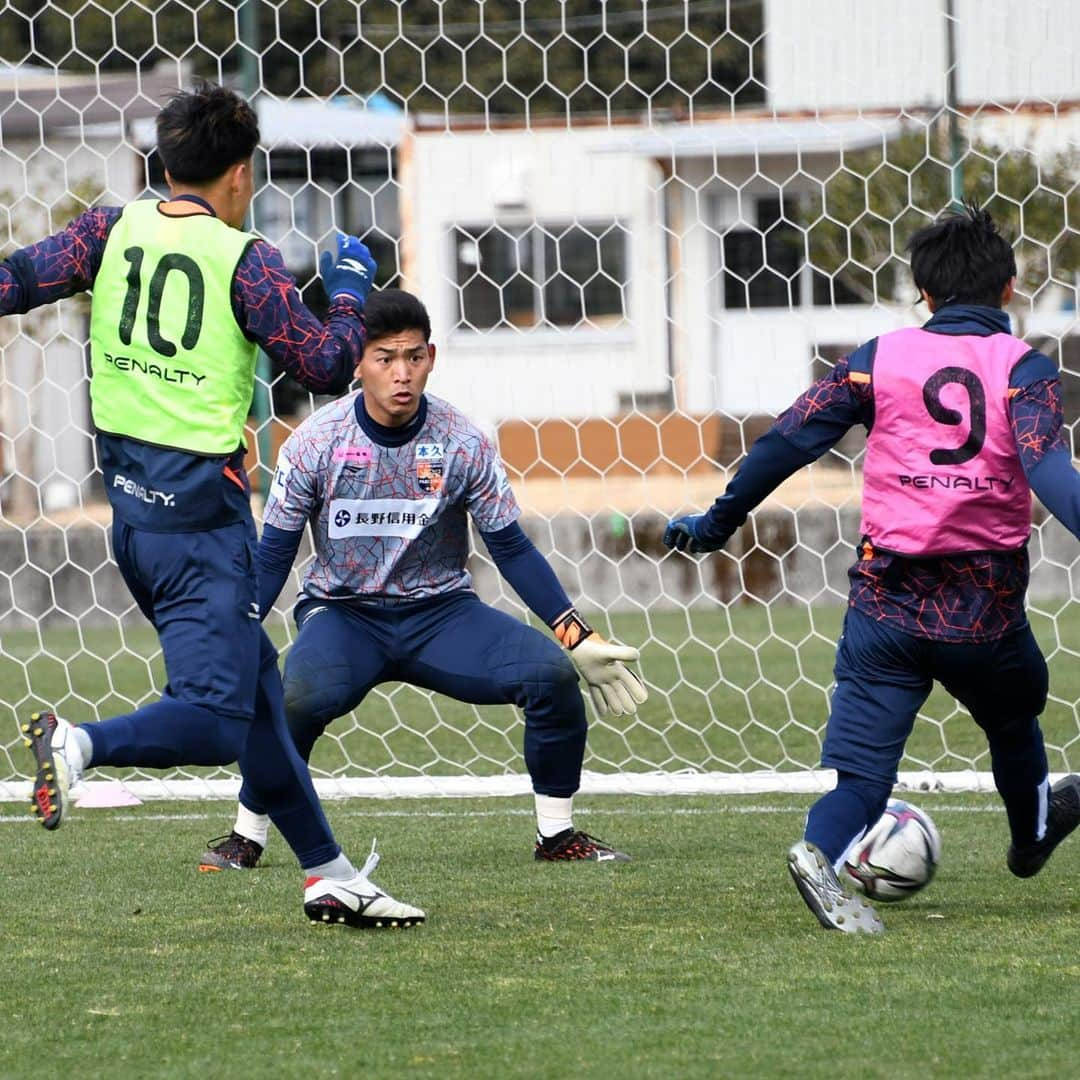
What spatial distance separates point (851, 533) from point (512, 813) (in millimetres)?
6388

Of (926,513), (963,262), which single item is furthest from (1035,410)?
(963,262)

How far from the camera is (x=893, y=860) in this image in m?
4.54

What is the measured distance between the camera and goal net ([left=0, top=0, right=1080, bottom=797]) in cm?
822

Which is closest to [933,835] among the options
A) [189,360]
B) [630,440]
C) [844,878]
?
[844,878]

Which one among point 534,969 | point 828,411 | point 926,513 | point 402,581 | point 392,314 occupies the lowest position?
point 534,969

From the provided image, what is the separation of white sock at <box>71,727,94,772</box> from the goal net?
3157mm

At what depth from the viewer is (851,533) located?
12555mm

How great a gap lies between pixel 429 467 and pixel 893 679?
1.58 metres

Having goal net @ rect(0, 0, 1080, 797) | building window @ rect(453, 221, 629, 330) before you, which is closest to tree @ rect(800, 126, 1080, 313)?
goal net @ rect(0, 0, 1080, 797)

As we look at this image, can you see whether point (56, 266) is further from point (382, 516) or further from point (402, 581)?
point (402, 581)

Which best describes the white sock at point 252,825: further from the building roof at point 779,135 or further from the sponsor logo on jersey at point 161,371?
the building roof at point 779,135

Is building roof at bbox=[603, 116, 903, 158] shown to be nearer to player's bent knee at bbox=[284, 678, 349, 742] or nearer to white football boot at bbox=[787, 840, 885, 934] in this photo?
player's bent knee at bbox=[284, 678, 349, 742]

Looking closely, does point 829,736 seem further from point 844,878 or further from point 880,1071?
point 880,1071

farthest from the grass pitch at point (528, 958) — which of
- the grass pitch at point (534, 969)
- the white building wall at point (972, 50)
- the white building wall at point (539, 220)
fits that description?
the white building wall at point (539, 220)
